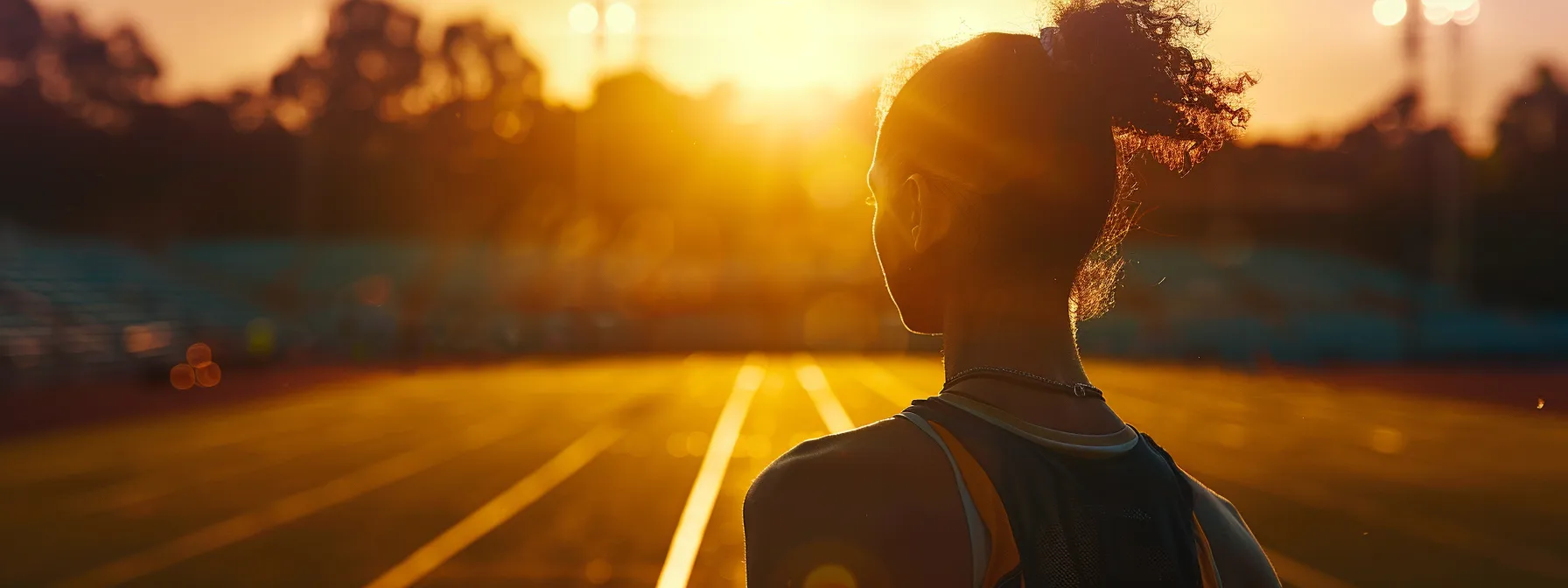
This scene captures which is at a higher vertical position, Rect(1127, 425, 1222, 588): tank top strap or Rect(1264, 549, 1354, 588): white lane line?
Rect(1127, 425, 1222, 588): tank top strap

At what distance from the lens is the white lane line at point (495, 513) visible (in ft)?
31.3

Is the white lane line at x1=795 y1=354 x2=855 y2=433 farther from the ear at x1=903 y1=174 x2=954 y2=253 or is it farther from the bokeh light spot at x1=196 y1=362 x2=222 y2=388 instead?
the bokeh light spot at x1=196 y1=362 x2=222 y2=388

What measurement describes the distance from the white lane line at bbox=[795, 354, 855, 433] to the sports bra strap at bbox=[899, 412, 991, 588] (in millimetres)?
12411

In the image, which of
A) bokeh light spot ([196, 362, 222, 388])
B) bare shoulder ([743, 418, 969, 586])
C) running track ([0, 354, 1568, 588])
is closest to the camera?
bare shoulder ([743, 418, 969, 586])

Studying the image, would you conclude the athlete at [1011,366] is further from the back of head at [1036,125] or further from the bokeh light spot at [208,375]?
the bokeh light spot at [208,375]

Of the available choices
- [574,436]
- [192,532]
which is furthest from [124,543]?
[574,436]

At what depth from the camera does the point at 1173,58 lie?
160 centimetres

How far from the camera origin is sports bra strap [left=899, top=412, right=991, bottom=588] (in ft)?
3.89

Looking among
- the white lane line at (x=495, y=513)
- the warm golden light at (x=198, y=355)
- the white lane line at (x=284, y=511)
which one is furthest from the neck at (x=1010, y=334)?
the warm golden light at (x=198, y=355)

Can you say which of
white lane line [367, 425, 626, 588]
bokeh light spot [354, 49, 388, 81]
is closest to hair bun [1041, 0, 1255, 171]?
white lane line [367, 425, 626, 588]

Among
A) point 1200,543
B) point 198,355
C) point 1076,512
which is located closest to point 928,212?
point 1076,512

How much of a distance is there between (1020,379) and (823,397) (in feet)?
89.6

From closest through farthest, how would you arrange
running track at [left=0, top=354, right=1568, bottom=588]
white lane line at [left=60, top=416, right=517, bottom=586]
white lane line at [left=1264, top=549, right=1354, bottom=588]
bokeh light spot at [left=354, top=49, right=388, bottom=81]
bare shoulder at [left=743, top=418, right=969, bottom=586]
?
bare shoulder at [left=743, top=418, right=969, bottom=586]
white lane line at [left=1264, top=549, right=1354, bottom=588]
white lane line at [left=60, top=416, right=517, bottom=586]
running track at [left=0, top=354, right=1568, bottom=588]
bokeh light spot at [left=354, top=49, right=388, bottom=81]

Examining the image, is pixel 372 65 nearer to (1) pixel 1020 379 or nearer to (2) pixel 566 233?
(2) pixel 566 233
